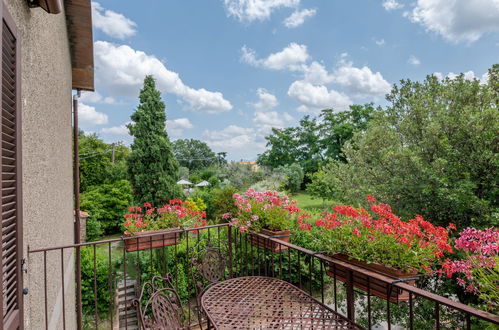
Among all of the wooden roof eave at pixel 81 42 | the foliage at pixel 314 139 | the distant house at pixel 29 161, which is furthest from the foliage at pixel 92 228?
the foliage at pixel 314 139

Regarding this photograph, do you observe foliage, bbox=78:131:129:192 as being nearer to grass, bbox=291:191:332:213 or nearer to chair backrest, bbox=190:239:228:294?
grass, bbox=291:191:332:213

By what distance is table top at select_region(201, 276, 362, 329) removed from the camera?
5.38 ft

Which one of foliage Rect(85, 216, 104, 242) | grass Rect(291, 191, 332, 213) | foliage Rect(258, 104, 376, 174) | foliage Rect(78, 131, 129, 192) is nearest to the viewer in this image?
foliage Rect(85, 216, 104, 242)

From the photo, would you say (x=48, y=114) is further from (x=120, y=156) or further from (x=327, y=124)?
(x=327, y=124)

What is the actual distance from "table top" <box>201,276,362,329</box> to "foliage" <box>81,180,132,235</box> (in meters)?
10.9

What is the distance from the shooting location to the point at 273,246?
2.61 metres

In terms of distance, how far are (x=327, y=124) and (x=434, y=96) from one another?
19.6 m

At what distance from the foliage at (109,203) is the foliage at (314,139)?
608 inches

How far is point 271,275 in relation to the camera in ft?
18.3

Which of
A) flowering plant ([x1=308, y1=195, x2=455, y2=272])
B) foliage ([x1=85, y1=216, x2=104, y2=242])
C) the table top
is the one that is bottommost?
foliage ([x1=85, y1=216, x2=104, y2=242])

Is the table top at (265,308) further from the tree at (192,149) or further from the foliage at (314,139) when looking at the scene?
the tree at (192,149)

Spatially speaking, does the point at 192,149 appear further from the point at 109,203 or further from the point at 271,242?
the point at 271,242

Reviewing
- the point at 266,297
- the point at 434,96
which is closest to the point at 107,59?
the point at 434,96

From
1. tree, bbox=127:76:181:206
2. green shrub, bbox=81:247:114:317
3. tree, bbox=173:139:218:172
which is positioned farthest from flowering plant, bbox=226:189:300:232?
tree, bbox=173:139:218:172
